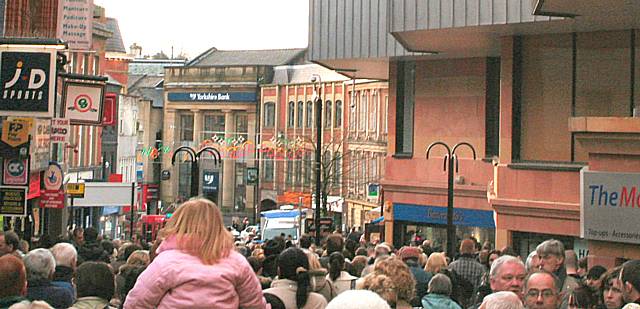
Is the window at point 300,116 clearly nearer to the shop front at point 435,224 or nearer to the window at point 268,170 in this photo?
the window at point 268,170

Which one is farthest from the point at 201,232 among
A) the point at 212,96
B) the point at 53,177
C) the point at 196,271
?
the point at 212,96

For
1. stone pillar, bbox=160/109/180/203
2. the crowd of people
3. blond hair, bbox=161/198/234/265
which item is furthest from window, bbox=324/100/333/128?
blond hair, bbox=161/198/234/265

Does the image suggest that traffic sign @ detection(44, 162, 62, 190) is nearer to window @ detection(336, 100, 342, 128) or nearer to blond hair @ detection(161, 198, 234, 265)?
blond hair @ detection(161, 198, 234, 265)

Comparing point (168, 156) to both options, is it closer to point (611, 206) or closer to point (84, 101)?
point (84, 101)

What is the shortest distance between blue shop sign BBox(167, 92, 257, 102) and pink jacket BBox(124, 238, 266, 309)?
9349 centimetres

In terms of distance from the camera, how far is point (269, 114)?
97.6 metres

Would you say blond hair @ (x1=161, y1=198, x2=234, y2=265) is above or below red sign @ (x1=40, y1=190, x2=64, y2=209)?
above

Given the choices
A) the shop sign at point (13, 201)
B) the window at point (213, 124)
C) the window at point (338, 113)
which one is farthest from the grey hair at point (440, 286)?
the window at point (213, 124)

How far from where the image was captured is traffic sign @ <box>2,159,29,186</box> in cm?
2611

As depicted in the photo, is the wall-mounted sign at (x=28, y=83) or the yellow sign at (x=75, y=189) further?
the yellow sign at (x=75, y=189)

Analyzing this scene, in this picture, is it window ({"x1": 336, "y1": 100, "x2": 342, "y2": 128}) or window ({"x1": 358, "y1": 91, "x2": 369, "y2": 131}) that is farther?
window ({"x1": 336, "y1": 100, "x2": 342, "y2": 128})

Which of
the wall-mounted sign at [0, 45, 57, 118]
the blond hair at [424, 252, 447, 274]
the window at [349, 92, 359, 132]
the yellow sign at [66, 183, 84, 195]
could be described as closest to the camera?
the blond hair at [424, 252, 447, 274]

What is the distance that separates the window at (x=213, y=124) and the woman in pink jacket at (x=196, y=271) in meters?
97.1

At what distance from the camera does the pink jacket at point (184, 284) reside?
6.84m
